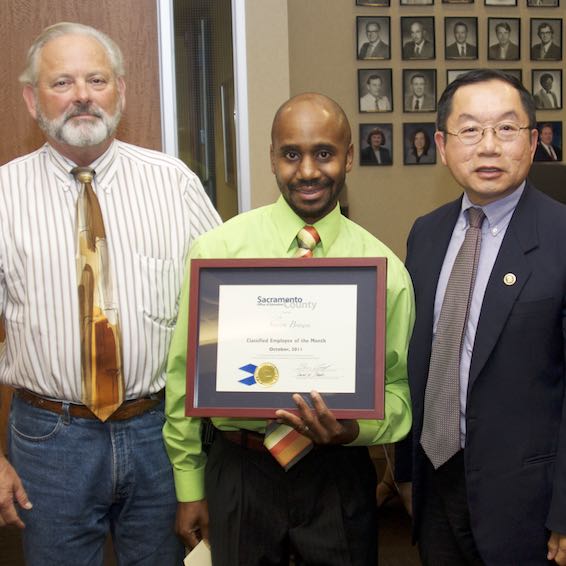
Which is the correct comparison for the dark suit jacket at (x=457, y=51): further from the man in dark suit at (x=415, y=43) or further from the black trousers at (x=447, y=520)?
the black trousers at (x=447, y=520)

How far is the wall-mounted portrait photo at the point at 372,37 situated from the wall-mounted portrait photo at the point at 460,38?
18.0 inches

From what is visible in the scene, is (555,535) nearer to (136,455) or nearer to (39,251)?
(136,455)

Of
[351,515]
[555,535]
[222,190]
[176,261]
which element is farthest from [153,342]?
[222,190]

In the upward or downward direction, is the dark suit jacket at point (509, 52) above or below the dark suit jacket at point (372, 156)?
above

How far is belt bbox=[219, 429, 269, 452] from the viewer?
1.73 meters

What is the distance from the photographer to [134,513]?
1.92 metres

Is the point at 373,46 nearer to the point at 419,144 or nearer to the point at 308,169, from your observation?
the point at 419,144

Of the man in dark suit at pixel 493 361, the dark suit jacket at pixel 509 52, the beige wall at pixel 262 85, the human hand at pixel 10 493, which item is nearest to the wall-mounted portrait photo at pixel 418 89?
the dark suit jacket at pixel 509 52

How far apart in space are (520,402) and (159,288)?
0.90 meters

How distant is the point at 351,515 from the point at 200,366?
49 centimetres

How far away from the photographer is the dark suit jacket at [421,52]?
554 centimetres

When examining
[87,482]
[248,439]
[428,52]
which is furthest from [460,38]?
[87,482]

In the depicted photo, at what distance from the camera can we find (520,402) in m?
1.66

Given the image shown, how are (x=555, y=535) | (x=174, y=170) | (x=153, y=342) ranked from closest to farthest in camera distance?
(x=555, y=535) → (x=153, y=342) → (x=174, y=170)
